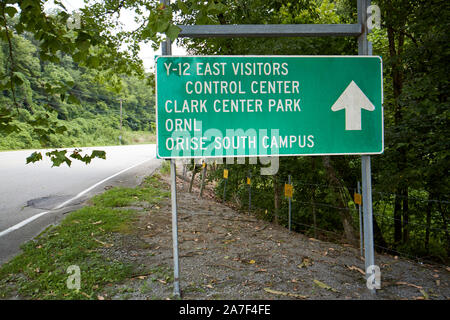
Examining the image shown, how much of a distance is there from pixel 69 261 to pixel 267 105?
309 cm

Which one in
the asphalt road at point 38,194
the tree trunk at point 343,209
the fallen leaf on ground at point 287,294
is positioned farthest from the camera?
the tree trunk at point 343,209

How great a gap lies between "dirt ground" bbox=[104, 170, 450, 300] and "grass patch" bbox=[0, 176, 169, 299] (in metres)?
0.21

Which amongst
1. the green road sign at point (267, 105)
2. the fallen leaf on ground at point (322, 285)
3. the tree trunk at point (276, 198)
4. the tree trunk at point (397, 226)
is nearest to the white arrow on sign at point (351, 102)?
the green road sign at point (267, 105)

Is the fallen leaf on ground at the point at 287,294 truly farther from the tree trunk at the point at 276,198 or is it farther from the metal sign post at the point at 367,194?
the tree trunk at the point at 276,198

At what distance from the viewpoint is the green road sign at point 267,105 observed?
10.2ft

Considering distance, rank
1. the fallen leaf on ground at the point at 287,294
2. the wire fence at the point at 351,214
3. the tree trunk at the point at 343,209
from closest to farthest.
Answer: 1. the fallen leaf on ground at the point at 287,294
2. the tree trunk at the point at 343,209
3. the wire fence at the point at 351,214

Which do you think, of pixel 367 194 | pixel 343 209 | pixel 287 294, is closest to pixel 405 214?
pixel 343 209

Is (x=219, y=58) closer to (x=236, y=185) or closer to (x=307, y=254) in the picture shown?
(x=307, y=254)

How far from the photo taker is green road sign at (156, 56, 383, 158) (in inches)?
123

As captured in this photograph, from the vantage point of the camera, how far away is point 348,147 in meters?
3.25

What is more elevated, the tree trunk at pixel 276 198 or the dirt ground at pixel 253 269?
the tree trunk at pixel 276 198

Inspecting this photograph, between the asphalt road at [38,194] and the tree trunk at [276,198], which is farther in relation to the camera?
the tree trunk at [276,198]

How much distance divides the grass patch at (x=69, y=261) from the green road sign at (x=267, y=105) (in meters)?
1.62

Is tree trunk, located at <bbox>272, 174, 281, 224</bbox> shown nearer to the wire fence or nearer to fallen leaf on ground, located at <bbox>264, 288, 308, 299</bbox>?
the wire fence
